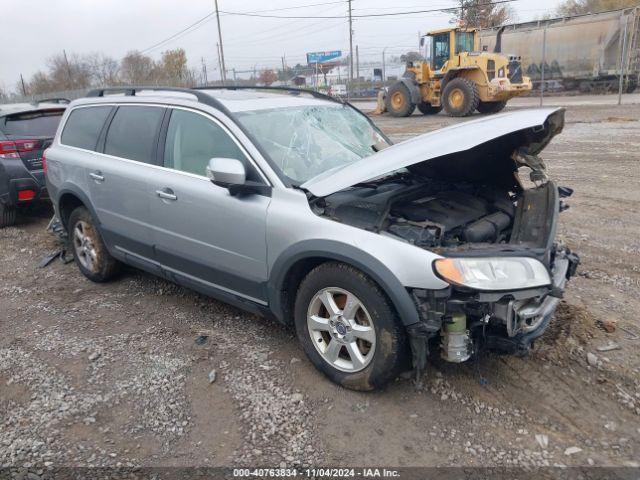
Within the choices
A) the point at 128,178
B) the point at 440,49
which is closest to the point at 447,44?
the point at 440,49

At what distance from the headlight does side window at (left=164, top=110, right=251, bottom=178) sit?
58.5 inches

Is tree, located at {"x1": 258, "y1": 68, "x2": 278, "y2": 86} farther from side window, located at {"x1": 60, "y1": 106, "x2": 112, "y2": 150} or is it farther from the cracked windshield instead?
the cracked windshield

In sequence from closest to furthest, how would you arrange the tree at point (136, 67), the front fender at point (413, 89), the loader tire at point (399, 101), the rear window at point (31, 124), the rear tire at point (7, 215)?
the rear window at point (31, 124), the rear tire at point (7, 215), the front fender at point (413, 89), the loader tire at point (399, 101), the tree at point (136, 67)

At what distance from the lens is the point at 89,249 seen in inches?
198

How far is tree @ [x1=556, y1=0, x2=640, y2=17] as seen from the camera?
142 feet

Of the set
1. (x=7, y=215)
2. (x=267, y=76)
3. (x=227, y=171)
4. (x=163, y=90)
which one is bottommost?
(x=7, y=215)

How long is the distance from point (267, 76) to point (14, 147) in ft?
133

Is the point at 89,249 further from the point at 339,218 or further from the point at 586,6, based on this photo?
the point at 586,6

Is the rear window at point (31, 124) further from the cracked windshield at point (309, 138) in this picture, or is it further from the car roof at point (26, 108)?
the cracked windshield at point (309, 138)

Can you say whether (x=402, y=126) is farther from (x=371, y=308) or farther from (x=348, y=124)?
(x=371, y=308)

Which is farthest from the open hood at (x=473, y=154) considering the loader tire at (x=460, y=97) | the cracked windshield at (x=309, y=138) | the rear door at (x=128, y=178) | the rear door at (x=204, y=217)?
the loader tire at (x=460, y=97)

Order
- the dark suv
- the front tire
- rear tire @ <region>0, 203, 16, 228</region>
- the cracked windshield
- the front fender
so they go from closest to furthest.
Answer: the front tire < the cracked windshield < the dark suv < rear tire @ <region>0, 203, 16, 228</region> < the front fender

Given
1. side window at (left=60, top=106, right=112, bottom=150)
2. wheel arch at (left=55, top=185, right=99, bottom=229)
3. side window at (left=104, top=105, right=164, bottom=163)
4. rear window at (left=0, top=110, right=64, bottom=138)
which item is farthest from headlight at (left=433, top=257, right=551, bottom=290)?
rear window at (left=0, top=110, right=64, bottom=138)

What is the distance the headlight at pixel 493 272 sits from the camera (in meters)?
2.64
